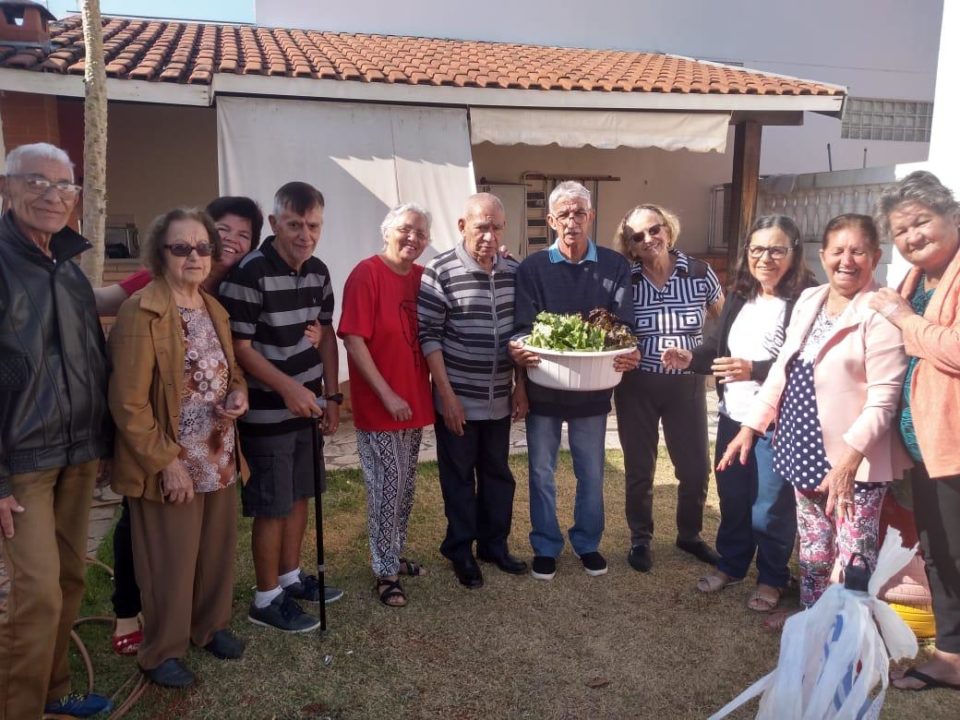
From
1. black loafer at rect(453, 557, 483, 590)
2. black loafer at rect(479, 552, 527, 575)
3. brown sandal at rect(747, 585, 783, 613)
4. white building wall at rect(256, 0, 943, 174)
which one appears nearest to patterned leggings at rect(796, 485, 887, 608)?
brown sandal at rect(747, 585, 783, 613)

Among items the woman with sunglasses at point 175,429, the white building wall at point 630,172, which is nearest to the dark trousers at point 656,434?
the woman with sunglasses at point 175,429

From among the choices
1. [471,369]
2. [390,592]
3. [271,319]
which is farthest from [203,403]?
[390,592]

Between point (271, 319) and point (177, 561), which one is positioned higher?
point (271, 319)

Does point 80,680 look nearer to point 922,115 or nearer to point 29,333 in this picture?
point 29,333

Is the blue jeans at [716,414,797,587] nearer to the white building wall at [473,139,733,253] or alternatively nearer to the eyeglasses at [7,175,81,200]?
the eyeglasses at [7,175,81,200]

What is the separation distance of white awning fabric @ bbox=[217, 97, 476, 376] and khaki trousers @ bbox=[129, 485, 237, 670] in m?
3.99

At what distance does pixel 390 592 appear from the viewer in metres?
3.53

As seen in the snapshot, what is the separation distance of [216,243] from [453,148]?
4.98m

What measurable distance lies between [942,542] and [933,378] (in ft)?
2.08

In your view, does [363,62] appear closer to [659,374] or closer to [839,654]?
[659,374]

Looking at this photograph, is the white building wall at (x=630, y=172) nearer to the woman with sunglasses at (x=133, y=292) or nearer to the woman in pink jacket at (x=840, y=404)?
the woman with sunglasses at (x=133, y=292)

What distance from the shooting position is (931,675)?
9.34 ft

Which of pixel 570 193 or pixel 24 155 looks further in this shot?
pixel 570 193

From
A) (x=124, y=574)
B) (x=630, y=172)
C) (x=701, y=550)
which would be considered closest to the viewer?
(x=124, y=574)
